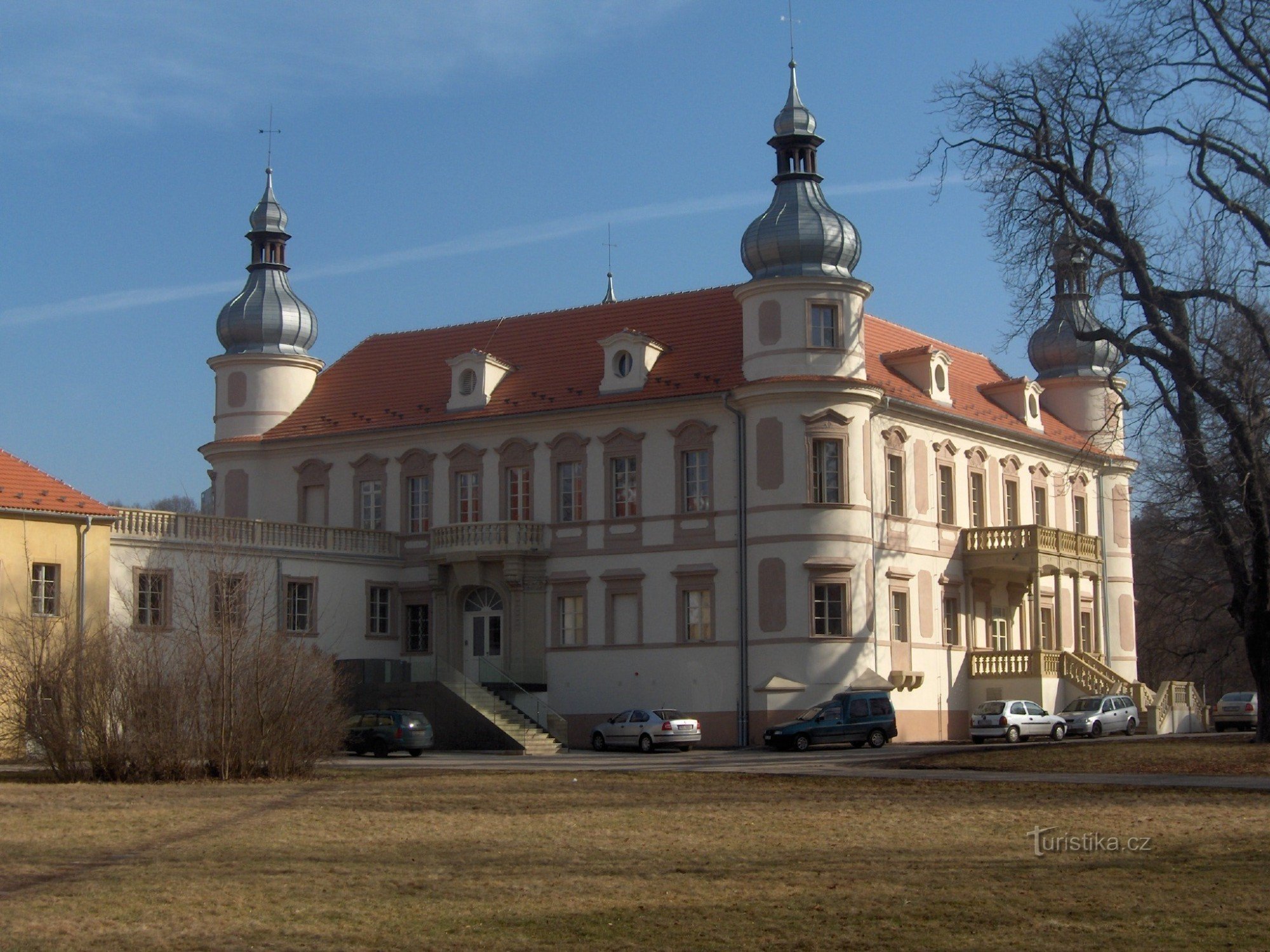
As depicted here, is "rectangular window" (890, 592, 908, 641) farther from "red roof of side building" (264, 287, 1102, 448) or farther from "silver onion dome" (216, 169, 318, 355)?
"silver onion dome" (216, 169, 318, 355)

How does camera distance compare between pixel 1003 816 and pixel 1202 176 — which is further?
pixel 1202 176

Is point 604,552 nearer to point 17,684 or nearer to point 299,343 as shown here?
point 299,343

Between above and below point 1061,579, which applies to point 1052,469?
above

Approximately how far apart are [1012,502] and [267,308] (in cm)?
2420

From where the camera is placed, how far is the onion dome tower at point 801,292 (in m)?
43.2

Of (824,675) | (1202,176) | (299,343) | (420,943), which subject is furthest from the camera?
(299,343)

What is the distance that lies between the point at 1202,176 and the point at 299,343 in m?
29.6

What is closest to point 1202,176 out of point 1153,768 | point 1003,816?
point 1153,768

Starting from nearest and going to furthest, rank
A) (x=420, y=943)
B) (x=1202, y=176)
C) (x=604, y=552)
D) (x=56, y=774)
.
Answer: (x=420, y=943) → (x=56, y=774) → (x=1202, y=176) → (x=604, y=552)

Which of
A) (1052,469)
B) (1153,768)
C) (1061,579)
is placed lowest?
(1153,768)

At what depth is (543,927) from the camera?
494 inches

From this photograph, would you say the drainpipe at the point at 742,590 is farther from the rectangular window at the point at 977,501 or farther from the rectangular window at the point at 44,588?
the rectangular window at the point at 44,588

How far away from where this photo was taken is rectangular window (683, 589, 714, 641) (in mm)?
44031

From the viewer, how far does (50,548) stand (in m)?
39.1
